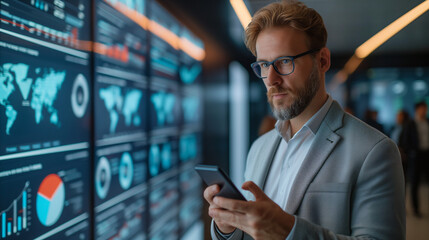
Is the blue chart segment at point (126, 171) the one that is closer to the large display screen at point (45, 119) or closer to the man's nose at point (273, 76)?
the large display screen at point (45, 119)

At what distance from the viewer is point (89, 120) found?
2.09 m

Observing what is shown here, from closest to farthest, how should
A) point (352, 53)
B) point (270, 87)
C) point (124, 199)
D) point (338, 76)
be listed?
1. point (270, 87)
2. point (124, 199)
3. point (352, 53)
4. point (338, 76)

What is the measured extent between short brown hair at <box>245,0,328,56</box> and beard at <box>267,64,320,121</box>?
5.1 inches

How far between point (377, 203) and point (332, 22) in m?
5.54

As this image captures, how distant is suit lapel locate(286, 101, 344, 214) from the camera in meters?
1.21

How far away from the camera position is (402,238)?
108 centimetres

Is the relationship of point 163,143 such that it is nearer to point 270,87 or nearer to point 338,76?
point 270,87

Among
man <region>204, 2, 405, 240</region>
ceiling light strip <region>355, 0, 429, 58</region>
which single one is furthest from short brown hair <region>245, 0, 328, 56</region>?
ceiling light strip <region>355, 0, 429, 58</region>

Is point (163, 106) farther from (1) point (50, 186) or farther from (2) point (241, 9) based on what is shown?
(1) point (50, 186)

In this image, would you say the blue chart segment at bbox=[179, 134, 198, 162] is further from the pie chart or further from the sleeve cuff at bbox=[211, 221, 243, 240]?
the sleeve cuff at bbox=[211, 221, 243, 240]

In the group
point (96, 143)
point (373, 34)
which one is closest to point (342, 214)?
point (96, 143)

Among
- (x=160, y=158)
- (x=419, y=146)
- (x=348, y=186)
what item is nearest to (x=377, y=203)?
(x=348, y=186)

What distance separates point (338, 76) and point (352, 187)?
10382 millimetres

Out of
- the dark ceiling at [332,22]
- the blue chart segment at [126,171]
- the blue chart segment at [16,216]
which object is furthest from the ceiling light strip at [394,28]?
the blue chart segment at [16,216]
